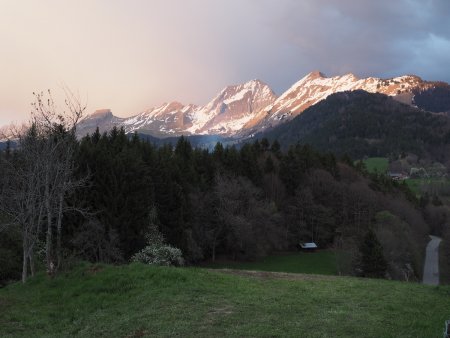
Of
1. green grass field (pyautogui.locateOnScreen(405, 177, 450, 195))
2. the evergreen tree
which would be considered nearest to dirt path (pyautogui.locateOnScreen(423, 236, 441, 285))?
the evergreen tree

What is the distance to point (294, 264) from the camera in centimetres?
6369

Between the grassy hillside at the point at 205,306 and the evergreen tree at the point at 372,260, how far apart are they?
27345 millimetres

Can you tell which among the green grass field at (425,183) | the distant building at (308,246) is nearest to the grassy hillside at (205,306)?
the distant building at (308,246)

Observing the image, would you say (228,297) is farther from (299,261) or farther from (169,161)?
(299,261)

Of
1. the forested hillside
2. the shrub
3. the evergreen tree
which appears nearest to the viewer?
the shrub

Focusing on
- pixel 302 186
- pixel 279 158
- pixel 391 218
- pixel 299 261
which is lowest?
pixel 299 261

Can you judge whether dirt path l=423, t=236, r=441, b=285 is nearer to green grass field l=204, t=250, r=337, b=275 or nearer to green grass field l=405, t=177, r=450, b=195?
green grass field l=204, t=250, r=337, b=275

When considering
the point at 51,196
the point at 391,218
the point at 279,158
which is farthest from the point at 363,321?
the point at 279,158

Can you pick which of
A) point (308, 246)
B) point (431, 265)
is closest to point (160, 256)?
point (308, 246)

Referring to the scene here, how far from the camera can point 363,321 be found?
12.6 metres

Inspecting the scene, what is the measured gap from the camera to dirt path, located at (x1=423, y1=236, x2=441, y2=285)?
69650mm

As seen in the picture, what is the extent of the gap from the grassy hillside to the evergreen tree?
89.7ft

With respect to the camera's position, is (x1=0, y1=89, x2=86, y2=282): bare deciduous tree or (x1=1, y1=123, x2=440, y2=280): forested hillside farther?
(x1=1, y1=123, x2=440, y2=280): forested hillside

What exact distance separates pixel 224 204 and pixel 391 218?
32897 mm
